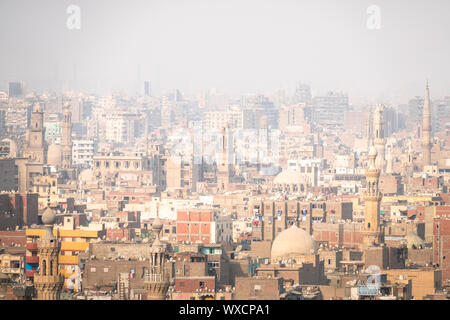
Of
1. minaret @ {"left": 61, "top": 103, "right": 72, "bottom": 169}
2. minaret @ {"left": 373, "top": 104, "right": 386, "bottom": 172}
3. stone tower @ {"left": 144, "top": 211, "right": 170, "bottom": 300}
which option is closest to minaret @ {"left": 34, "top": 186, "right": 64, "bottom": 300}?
stone tower @ {"left": 144, "top": 211, "right": 170, "bottom": 300}

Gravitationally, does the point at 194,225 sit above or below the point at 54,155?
below

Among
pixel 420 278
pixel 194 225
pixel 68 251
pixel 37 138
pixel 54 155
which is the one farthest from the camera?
pixel 54 155

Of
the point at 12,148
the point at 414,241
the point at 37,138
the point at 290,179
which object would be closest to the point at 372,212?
the point at 414,241

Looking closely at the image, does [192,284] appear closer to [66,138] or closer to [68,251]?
[68,251]

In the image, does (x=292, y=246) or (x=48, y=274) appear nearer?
(x=48, y=274)

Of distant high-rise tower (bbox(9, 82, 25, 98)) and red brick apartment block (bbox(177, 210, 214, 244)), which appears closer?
red brick apartment block (bbox(177, 210, 214, 244))

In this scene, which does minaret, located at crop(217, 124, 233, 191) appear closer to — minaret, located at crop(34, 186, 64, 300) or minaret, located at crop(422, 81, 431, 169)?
minaret, located at crop(422, 81, 431, 169)
